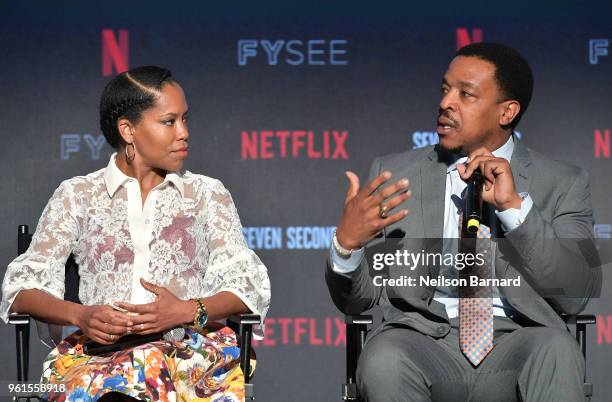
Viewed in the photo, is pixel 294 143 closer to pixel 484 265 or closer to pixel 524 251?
pixel 484 265

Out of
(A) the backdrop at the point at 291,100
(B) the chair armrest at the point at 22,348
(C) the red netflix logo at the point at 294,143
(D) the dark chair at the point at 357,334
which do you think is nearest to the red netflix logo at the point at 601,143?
(A) the backdrop at the point at 291,100

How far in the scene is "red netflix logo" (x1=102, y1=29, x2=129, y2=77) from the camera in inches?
206

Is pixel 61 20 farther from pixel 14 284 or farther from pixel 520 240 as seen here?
pixel 520 240

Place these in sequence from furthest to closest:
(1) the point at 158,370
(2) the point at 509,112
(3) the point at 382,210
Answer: (2) the point at 509,112 → (1) the point at 158,370 → (3) the point at 382,210

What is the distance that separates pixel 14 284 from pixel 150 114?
28.8 inches

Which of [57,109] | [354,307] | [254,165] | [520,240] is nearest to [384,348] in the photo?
[354,307]

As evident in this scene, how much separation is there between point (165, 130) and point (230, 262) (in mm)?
505

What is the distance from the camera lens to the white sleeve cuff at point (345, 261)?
3490mm

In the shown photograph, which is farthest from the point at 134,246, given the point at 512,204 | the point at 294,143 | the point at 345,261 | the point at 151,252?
the point at 294,143

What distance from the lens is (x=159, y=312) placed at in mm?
3490

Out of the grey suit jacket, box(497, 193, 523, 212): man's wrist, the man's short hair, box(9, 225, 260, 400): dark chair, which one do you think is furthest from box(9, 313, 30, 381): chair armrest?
the man's short hair

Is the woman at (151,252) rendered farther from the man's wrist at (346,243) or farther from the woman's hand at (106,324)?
the man's wrist at (346,243)

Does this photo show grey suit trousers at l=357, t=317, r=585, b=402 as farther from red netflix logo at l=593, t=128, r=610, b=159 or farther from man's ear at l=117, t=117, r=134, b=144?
red netflix logo at l=593, t=128, r=610, b=159

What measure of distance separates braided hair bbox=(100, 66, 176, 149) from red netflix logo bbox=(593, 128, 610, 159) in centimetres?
236
